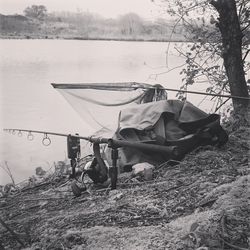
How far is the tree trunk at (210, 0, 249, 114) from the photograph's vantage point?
5.16 m

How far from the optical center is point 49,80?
13.6 metres

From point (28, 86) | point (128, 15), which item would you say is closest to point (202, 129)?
point (28, 86)

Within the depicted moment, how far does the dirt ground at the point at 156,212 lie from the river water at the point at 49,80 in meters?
2.54

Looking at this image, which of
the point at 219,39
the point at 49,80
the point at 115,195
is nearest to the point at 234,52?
the point at 219,39

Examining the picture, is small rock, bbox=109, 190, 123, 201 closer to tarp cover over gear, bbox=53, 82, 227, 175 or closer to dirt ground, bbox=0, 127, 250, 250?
dirt ground, bbox=0, 127, 250, 250

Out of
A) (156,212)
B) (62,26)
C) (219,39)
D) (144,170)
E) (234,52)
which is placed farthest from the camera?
(62,26)

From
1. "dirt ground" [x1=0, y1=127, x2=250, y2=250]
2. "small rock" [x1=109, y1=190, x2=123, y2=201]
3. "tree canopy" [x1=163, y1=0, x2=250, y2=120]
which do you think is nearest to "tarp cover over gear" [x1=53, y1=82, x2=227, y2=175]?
"dirt ground" [x1=0, y1=127, x2=250, y2=250]

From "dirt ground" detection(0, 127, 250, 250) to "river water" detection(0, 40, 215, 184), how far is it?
2.54 m

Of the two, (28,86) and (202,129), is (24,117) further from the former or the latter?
(202,129)

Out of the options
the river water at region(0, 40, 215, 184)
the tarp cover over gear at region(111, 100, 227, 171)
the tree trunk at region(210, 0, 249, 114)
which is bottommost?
the river water at region(0, 40, 215, 184)

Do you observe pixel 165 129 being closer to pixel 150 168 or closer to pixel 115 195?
Answer: pixel 150 168

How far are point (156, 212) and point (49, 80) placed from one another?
11269 millimetres

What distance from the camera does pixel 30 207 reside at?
375 cm

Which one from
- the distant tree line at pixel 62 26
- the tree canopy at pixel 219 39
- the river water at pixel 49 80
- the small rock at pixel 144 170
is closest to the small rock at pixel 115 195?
the small rock at pixel 144 170
